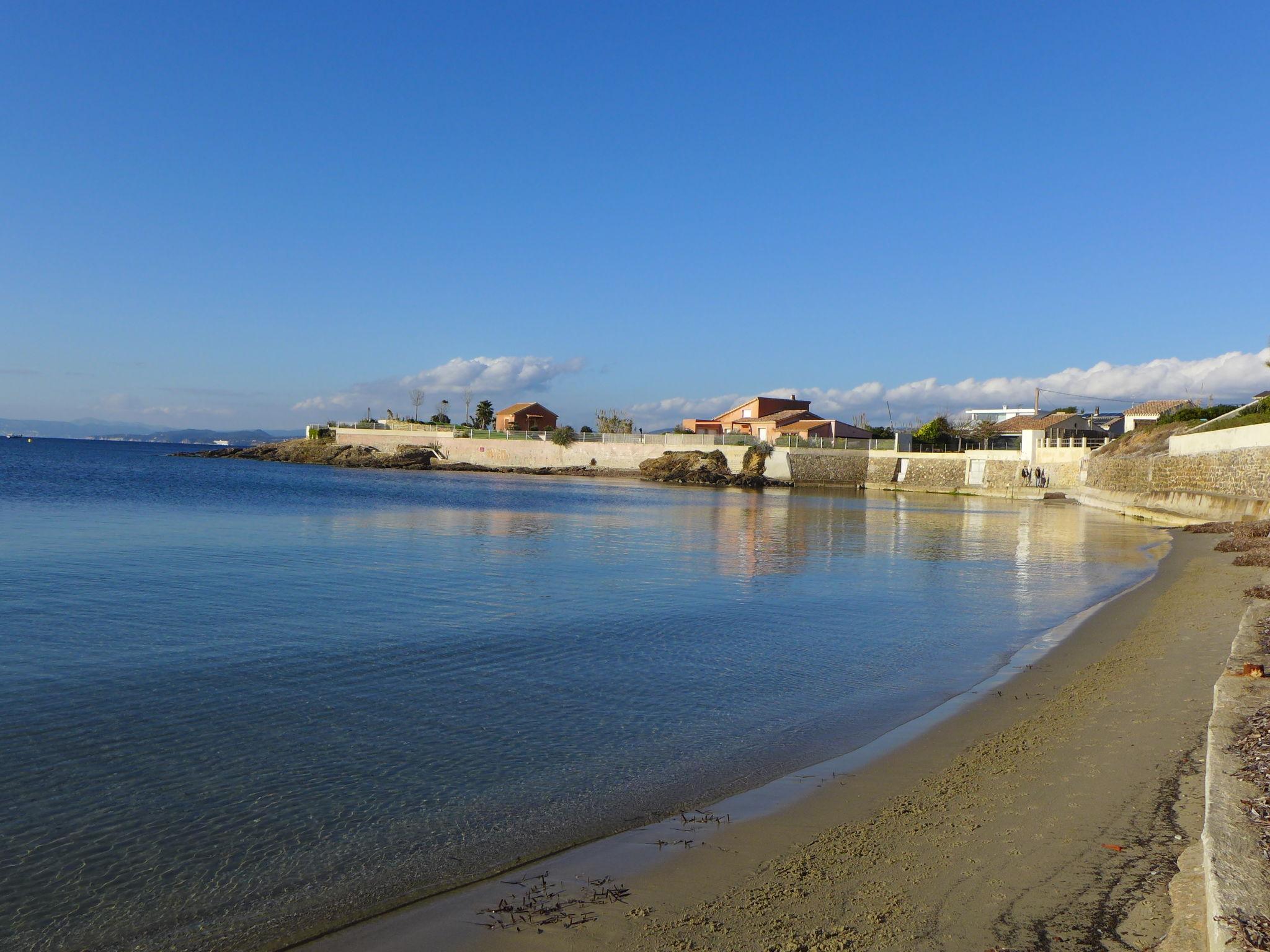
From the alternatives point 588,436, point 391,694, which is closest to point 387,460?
point 588,436

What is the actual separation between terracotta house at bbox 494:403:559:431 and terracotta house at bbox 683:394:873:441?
18267 mm

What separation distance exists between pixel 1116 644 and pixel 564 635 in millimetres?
7414

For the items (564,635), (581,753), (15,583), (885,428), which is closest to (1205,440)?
(564,635)

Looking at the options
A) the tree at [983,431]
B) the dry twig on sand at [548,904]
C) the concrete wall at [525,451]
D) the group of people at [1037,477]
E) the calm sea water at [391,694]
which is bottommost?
the calm sea water at [391,694]

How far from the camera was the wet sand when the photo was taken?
164 inches

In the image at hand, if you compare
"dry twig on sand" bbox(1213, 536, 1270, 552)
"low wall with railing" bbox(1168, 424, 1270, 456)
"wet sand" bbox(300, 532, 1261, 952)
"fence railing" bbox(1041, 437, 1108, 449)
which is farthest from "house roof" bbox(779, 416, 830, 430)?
"wet sand" bbox(300, 532, 1261, 952)

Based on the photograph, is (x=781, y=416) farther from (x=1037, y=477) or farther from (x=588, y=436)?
(x=1037, y=477)

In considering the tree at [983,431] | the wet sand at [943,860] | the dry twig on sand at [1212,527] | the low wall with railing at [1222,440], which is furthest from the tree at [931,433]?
the wet sand at [943,860]

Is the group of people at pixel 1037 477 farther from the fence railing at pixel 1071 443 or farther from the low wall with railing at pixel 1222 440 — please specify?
the low wall with railing at pixel 1222 440

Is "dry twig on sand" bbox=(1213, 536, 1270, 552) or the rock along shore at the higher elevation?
the rock along shore

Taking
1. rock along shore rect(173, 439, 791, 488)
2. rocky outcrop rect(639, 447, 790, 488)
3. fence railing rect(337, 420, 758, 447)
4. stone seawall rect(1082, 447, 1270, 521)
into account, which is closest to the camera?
stone seawall rect(1082, 447, 1270, 521)

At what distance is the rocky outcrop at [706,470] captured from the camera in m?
78.9

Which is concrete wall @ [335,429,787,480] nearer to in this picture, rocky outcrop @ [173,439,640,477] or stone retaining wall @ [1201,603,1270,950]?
rocky outcrop @ [173,439,640,477]

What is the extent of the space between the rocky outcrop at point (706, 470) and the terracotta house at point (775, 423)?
655 centimetres
